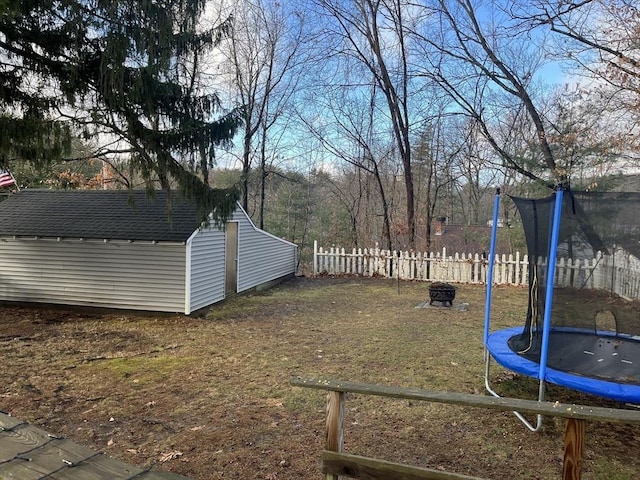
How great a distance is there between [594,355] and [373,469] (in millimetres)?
2992

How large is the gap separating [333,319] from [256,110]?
11.0 meters

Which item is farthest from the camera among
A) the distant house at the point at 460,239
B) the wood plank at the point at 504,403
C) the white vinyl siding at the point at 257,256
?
the distant house at the point at 460,239

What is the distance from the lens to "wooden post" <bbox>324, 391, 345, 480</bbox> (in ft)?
7.14

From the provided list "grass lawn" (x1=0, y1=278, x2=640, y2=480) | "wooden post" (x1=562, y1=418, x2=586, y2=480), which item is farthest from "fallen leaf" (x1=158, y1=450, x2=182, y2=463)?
"wooden post" (x1=562, y1=418, x2=586, y2=480)

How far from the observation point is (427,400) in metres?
2.04

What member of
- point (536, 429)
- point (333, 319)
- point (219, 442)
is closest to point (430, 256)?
point (333, 319)

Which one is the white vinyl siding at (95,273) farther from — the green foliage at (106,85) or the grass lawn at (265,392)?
the green foliage at (106,85)

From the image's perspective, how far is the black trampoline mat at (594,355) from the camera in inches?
144

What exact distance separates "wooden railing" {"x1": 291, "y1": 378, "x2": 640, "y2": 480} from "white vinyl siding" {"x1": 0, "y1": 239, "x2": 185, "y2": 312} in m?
6.65

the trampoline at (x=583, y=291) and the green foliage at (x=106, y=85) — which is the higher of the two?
the green foliage at (x=106, y=85)

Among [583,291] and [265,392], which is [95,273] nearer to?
[265,392]

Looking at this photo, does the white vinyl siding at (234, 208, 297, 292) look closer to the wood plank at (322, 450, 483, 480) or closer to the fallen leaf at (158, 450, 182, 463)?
the fallen leaf at (158, 450, 182, 463)

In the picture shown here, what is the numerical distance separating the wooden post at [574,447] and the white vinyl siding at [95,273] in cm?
736

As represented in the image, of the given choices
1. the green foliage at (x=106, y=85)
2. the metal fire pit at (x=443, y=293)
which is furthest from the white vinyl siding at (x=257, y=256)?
the metal fire pit at (x=443, y=293)
